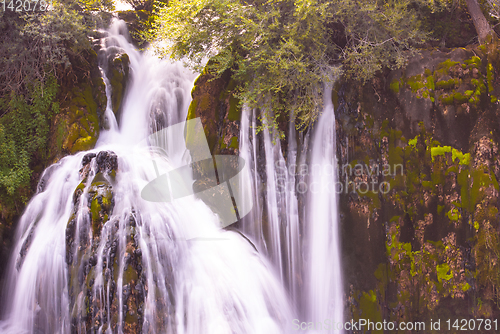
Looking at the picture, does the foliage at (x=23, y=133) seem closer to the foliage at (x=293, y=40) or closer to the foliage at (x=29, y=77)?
the foliage at (x=29, y=77)

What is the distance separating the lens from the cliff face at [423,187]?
17.5ft

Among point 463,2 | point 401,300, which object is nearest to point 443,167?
point 401,300

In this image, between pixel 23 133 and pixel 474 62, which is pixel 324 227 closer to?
pixel 474 62

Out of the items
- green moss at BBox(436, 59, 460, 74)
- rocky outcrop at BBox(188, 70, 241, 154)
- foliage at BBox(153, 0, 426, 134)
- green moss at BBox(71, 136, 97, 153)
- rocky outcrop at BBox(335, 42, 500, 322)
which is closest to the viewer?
rocky outcrop at BBox(335, 42, 500, 322)

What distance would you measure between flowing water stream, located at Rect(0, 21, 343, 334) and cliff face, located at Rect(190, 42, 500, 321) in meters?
0.52

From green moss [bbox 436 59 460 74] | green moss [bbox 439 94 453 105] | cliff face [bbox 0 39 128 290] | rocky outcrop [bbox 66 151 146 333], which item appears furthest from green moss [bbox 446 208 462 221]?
cliff face [bbox 0 39 128 290]

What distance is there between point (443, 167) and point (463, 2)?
13.6 feet

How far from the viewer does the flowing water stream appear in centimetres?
491

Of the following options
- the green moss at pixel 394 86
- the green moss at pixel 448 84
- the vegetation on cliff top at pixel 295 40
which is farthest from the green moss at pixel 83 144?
the green moss at pixel 448 84

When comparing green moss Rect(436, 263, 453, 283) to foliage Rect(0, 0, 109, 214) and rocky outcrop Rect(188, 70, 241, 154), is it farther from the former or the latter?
foliage Rect(0, 0, 109, 214)

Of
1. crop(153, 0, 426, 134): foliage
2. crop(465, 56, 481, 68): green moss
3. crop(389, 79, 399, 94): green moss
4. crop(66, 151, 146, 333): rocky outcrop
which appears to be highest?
crop(153, 0, 426, 134): foliage

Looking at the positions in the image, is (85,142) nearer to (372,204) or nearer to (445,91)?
(372,204)

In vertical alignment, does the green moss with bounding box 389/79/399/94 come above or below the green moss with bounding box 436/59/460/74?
below

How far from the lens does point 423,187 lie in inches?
224
